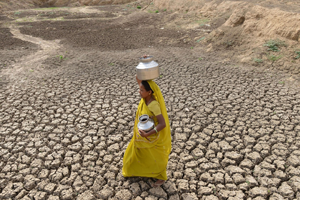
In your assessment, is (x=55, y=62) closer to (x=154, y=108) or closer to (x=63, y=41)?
(x=63, y=41)

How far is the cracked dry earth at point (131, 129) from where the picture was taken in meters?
2.94

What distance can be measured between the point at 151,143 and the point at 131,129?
5.23ft

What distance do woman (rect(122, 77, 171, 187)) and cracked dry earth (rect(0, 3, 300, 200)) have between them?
0.26 metres

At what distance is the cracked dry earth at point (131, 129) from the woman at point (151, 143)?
0.26 meters

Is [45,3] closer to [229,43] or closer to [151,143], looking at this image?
[229,43]

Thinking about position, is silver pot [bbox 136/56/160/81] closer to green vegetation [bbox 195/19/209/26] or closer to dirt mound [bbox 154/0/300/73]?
dirt mound [bbox 154/0/300/73]

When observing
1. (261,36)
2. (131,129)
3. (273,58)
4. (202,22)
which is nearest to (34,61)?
(131,129)

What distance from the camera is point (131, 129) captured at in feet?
13.5

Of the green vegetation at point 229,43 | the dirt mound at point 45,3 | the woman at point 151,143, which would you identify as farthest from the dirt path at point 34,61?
the dirt mound at point 45,3

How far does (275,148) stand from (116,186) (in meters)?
2.53

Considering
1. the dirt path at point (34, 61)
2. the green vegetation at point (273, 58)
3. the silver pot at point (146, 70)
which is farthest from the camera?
the green vegetation at point (273, 58)

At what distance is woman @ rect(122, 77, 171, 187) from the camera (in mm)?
2410

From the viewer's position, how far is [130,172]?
2.93 m

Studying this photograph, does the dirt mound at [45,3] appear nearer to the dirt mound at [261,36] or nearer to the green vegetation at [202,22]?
the green vegetation at [202,22]
